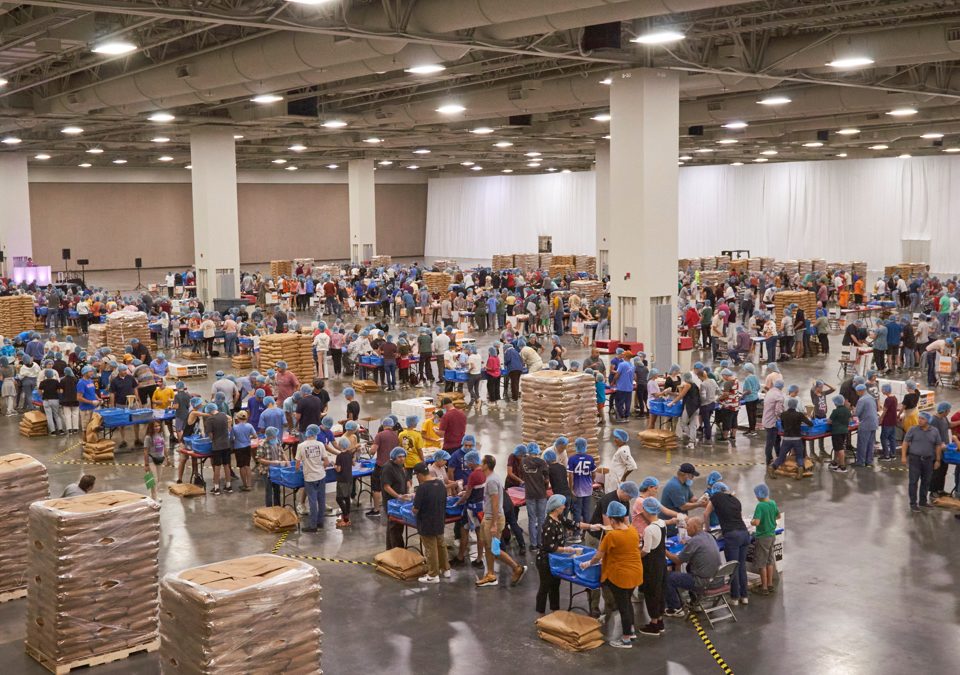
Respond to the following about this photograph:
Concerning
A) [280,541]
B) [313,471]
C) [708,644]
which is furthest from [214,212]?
[708,644]

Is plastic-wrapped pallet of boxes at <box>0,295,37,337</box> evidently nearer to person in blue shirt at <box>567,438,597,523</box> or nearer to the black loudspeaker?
the black loudspeaker

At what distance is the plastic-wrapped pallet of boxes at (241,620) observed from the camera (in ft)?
26.6

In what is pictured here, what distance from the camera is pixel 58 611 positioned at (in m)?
9.66

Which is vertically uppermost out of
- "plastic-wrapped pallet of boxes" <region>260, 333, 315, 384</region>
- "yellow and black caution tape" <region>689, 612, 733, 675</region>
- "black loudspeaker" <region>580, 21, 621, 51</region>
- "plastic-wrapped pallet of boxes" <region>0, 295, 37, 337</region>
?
"black loudspeaker" <region>580, 21, 621, 51</region>

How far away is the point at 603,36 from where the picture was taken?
63.1 ft

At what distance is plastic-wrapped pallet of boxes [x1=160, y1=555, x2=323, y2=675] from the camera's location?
8.12 meters

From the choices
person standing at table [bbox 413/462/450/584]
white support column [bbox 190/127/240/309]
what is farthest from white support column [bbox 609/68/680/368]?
white support column [bbox 190/127/240/309]

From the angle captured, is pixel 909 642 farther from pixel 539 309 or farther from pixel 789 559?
pixel 539 309

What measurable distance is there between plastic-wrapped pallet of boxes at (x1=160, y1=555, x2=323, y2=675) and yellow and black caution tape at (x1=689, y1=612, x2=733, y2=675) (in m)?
3.89

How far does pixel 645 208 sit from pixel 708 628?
1374 centimetres

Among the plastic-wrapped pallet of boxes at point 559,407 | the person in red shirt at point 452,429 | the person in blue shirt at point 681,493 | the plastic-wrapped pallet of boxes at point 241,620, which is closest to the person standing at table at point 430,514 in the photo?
the person in blue shirt at point 681,493

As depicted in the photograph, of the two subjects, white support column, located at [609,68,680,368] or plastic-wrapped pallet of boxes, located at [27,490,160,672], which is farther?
white support column, located at [609,68,680,368]

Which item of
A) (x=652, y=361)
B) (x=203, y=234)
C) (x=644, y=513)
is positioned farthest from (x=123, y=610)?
(x=203, y=234)

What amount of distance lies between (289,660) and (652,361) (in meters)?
16.1
